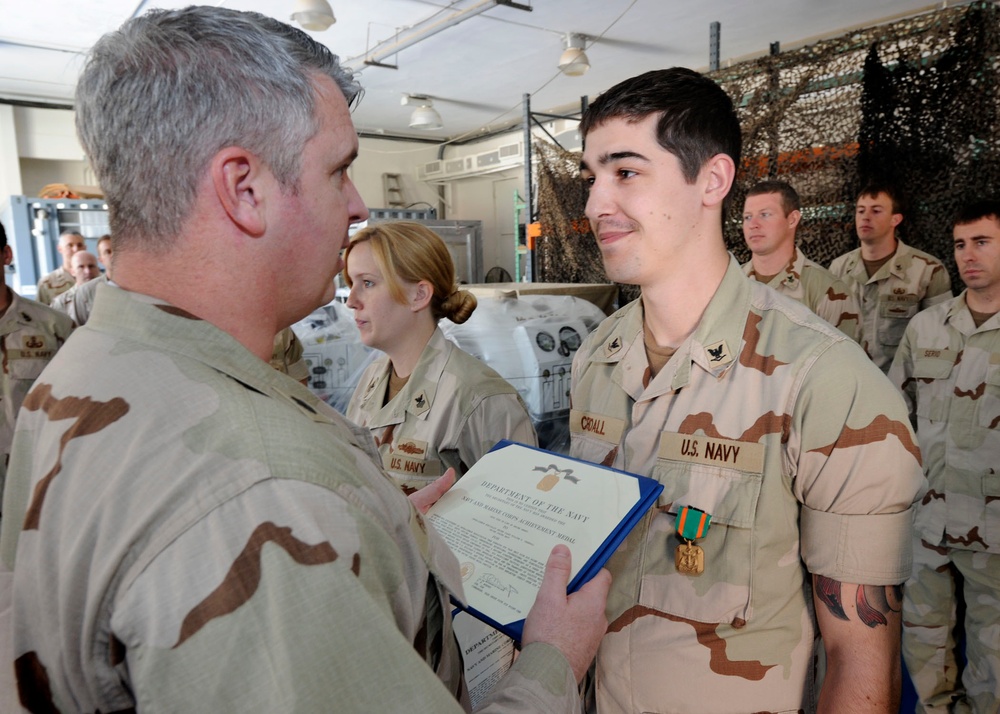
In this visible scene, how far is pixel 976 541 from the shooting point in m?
2.72

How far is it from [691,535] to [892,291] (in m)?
3.70

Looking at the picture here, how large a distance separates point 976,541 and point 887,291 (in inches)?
76.9

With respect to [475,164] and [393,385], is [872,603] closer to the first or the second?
[393,385]

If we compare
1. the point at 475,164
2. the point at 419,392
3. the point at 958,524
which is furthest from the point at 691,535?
the point at 475,164

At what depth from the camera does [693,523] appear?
49.6 inches

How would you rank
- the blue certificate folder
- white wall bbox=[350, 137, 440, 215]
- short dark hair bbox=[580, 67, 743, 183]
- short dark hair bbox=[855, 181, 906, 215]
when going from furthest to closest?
white wall bbox=[350, 137, 440, 215], short dark hair bbox=[855, 181, 906, 215], short dark hair bbox=[580, 67, 743, 183], the blue certificate folder

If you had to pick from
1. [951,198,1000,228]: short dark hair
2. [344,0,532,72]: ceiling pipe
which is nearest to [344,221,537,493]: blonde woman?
[951,198,1000,228]: short dark hair

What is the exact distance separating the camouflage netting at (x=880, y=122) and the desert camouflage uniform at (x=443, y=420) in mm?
3284

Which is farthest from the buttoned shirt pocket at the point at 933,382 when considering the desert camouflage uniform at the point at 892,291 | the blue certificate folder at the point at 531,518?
the blue certificate folder at the point at 531,518

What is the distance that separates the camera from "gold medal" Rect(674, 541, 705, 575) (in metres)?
1.26

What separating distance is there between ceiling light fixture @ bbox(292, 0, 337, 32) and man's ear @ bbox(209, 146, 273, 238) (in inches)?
221

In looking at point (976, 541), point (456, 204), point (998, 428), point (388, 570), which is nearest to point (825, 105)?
point (998, 428)

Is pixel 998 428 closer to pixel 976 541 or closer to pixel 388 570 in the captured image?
pixel 976 541
